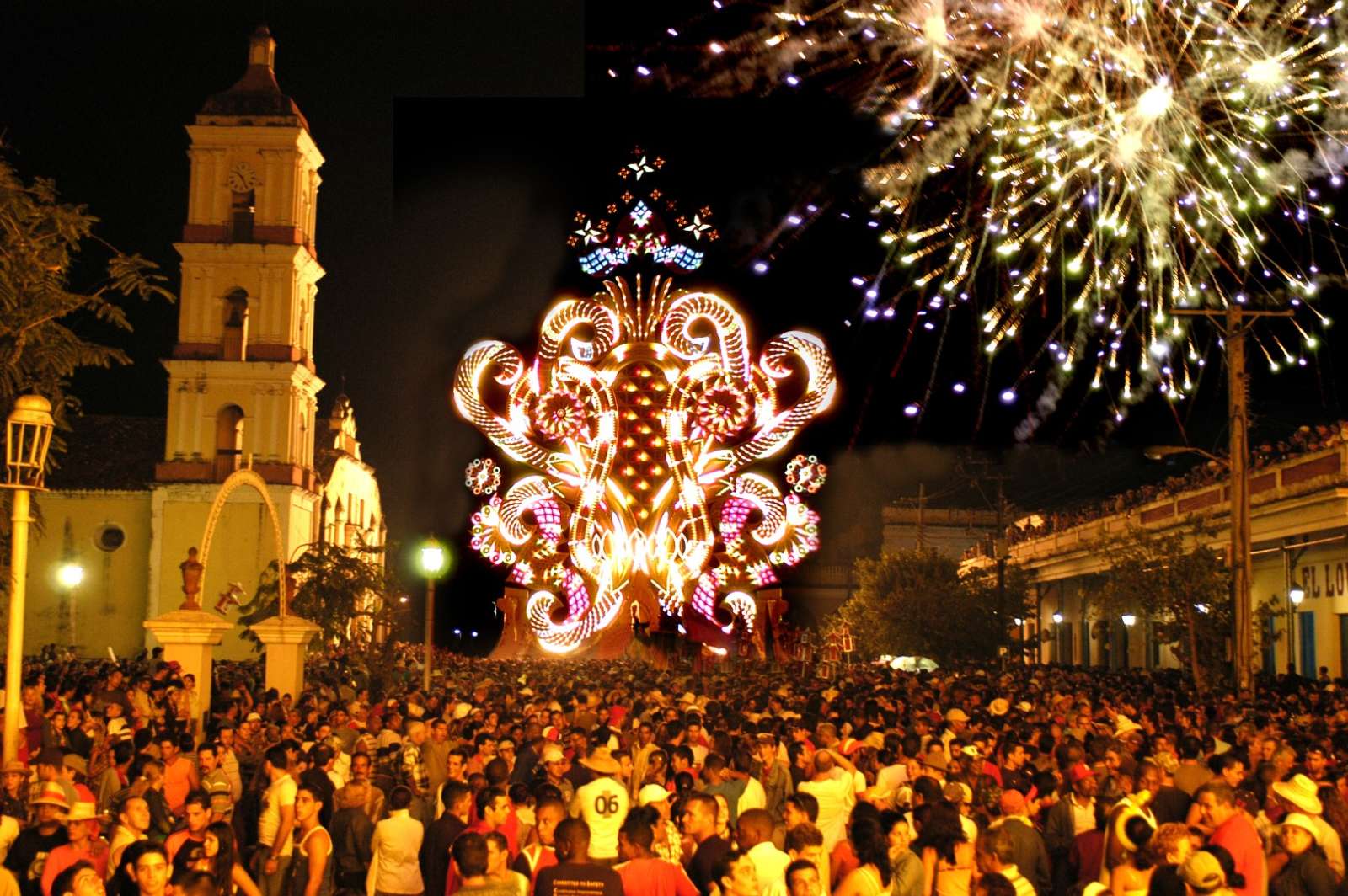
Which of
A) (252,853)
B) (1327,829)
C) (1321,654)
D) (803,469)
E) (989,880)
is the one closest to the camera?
(989,880)

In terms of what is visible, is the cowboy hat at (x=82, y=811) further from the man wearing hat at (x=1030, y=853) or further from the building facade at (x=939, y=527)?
the building facade at (x=939, y=527)

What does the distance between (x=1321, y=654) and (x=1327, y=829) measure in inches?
1164

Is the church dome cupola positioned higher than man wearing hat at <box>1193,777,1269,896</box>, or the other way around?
the church dome cupola

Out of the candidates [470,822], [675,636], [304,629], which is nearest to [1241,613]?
[304,629]

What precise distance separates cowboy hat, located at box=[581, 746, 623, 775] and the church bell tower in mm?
48078

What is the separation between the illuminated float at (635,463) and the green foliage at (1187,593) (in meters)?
20.8

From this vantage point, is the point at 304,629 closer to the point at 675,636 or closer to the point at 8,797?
the point at 8,797

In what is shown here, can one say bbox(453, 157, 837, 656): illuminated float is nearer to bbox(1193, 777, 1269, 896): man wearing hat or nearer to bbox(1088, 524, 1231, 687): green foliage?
bbox(1088, 524, 1231, 687): green foliage

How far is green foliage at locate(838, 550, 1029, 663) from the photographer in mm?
56062

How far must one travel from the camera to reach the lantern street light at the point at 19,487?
46.1 ft

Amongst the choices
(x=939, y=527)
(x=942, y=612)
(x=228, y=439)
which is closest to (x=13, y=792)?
(x=942, y=612)

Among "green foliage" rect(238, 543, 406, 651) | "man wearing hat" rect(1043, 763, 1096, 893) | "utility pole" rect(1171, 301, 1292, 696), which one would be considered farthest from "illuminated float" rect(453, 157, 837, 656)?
"man wearing hat" rect(1043, 763, 1096, 893)

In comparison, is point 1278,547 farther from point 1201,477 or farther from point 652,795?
point 652,795

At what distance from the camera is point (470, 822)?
10445mm
